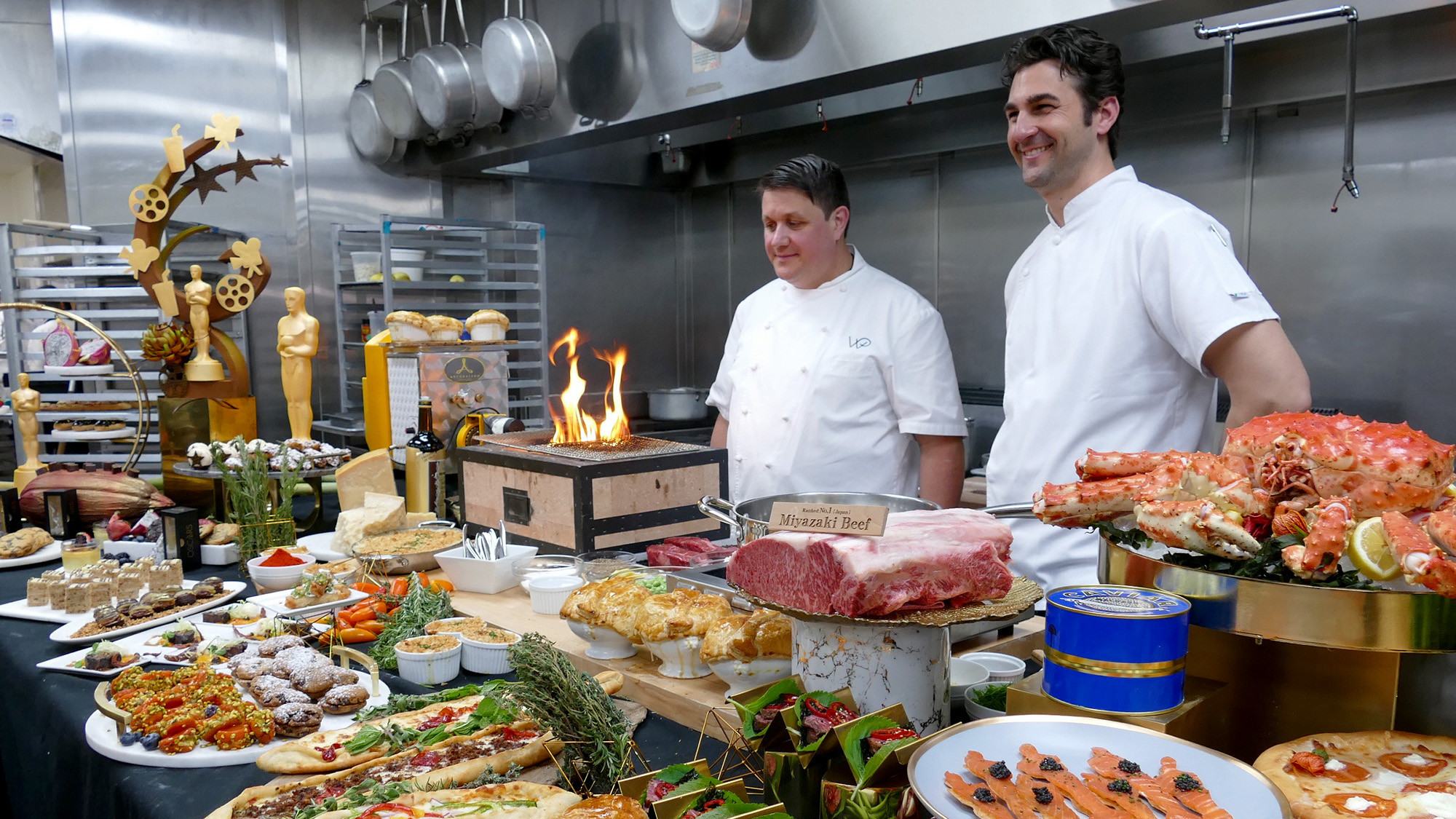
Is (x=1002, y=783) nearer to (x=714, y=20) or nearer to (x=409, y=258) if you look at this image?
(x=714, y=20)

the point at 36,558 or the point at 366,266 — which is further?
the point at 366,266

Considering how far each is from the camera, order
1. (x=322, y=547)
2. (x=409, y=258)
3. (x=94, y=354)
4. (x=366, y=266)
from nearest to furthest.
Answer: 1. (x=322, y=547)
2. (x=94, y=354)
3. (x=366, y=266)
4. (x=409, y=258)

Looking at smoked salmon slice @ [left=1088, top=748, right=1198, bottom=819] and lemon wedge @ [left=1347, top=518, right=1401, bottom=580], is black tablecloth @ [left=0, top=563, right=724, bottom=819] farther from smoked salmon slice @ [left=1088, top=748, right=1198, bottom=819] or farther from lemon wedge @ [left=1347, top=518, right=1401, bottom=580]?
lemon wedge @ [left=1347, top=518, right=1401, bottom=580]

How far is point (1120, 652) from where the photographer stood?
1088 millimetres

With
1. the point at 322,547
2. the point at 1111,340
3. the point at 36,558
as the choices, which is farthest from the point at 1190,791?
the point at 36,558

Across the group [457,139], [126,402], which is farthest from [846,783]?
[457,139]

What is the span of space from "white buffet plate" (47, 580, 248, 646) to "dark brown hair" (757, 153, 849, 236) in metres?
1.91

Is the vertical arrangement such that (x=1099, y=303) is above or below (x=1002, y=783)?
above

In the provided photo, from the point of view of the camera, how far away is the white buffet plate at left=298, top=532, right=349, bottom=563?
2.78 m

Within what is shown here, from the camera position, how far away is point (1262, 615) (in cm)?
109

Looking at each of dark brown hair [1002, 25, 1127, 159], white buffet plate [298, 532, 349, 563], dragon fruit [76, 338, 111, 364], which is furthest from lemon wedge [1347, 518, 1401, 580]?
dragon fruit [76, 338, 111, 364]

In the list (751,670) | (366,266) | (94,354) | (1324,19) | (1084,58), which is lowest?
(751,670)

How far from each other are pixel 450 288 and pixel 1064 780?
16.9ft

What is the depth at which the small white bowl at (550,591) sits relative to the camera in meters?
2.12
